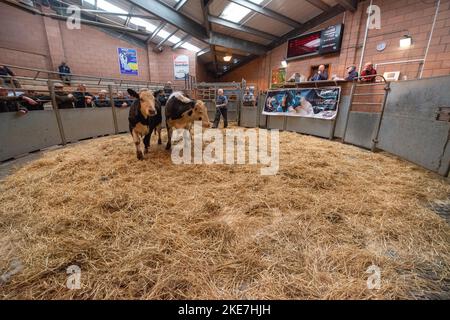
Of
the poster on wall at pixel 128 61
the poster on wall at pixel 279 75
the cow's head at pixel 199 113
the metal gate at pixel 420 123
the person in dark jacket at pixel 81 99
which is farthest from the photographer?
the poster on wall at pixel 128 61

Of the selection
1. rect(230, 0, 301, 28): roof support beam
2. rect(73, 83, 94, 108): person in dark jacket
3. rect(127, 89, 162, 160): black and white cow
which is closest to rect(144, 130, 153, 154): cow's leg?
rect(127, 89, 162, 160): black and white cow

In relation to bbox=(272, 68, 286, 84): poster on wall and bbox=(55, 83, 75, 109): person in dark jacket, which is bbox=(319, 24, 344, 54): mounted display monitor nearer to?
bbox=(272, 68, 286, 84): poster on wall

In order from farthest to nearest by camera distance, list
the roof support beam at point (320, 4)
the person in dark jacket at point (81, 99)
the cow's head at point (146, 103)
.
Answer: the roof support beam at point (320, 4), the person in dark jacket at point (81, 99), the cow's head at point (146, 103)

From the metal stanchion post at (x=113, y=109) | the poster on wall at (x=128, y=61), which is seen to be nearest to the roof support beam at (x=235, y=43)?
the poster on wall at (x=128, y=61)

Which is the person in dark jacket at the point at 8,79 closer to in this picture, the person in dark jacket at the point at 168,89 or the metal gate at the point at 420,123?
the person in dark jacket at the point at 168,89

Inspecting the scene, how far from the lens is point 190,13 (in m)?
8.80

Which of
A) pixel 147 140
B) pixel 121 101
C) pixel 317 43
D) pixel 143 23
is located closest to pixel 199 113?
pixel 147 140

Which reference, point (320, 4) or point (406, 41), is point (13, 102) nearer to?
point (320, 4)

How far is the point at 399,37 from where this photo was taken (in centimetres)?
691

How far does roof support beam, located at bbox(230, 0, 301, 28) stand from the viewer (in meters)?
7.92

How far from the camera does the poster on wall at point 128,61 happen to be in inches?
505

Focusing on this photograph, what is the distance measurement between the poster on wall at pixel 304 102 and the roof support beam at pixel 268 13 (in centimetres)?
368

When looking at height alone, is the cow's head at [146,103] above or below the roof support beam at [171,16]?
below
